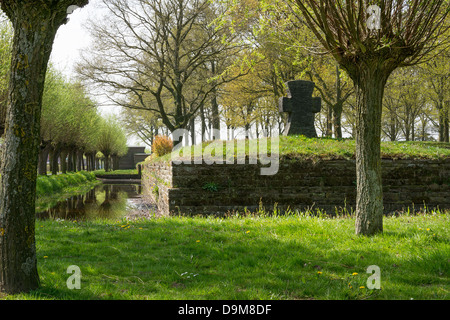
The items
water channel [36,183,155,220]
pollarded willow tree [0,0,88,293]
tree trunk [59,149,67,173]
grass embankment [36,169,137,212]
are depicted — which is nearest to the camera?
pollarded willow tree [0,0,88,293]

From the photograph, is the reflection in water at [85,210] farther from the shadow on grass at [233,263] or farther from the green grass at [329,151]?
the shadow on grass at [233,263]

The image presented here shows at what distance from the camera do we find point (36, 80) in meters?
3.58

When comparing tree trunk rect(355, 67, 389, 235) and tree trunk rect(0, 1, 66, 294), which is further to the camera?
tree trunk rect(355, 67, 389, 235)

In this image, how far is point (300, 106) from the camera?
13.1m

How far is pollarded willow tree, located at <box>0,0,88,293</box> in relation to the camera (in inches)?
138

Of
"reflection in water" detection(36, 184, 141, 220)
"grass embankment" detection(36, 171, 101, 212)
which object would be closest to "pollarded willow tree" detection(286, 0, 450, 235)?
"reflection in water" detection(36, 184, 141, 220)

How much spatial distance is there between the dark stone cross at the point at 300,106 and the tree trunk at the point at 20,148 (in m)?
10.4

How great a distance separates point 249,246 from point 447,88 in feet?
82.0

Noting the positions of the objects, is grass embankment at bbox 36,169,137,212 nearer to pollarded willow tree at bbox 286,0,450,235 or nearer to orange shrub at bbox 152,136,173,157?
orange shrub at bbox 152,136,173,157

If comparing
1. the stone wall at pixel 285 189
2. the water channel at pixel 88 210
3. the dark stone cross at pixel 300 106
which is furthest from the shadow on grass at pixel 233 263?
the dark stone cross at pixel 300 106

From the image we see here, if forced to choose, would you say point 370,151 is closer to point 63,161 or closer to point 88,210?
point 88,210

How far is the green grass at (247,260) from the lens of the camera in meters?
3.72
